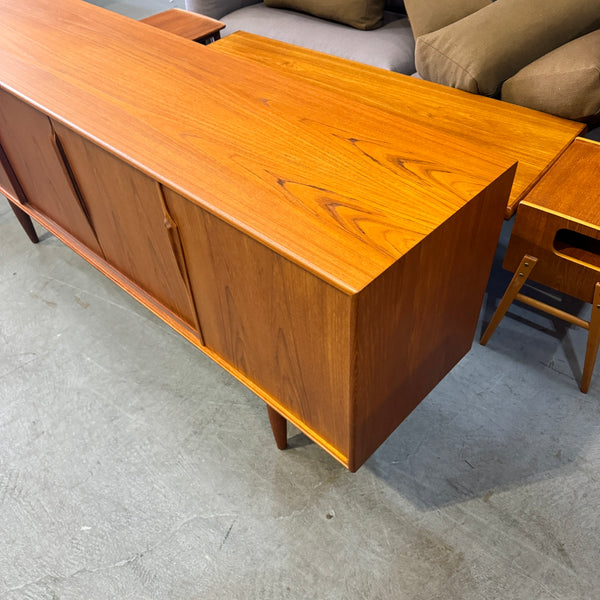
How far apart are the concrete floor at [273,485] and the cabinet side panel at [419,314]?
0.83ft

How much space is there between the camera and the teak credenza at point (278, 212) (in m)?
0.79

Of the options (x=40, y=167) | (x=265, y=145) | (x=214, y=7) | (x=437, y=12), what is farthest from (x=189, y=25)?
(x=265, y=145)

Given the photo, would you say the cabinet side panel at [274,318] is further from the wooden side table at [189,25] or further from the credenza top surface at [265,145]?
the wooden side table at [189,25]

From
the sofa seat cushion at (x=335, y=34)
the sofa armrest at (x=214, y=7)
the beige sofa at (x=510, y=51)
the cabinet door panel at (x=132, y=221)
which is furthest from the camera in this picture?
the sofa armrest at (x=214, y=7)

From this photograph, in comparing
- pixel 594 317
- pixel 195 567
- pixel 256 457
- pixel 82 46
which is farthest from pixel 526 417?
pixel 82 46

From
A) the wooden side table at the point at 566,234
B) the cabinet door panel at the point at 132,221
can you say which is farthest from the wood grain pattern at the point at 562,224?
the cabinet door panel at the point at 132,221

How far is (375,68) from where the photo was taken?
1837mm

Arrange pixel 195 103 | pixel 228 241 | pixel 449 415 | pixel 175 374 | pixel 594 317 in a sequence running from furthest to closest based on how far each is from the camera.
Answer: pixel 175 374 → pixel 449 415 → pixel 594 317 → pixel 195 103 → pixel 228 241

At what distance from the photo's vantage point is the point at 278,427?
1.24 meters

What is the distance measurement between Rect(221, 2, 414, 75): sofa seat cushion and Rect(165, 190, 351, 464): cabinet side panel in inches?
52.1

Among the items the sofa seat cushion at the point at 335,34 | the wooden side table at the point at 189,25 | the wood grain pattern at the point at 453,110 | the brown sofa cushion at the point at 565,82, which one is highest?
the brown sofa cushion at the point at 565,82

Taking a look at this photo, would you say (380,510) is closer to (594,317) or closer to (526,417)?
(526,417)

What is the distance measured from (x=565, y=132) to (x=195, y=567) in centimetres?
140

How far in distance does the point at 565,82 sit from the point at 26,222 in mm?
1753
